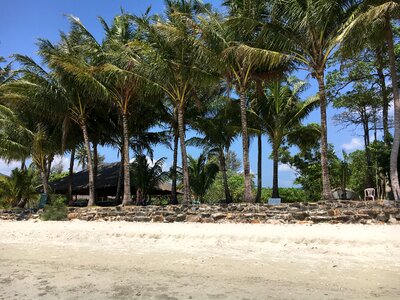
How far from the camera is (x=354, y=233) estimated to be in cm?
971

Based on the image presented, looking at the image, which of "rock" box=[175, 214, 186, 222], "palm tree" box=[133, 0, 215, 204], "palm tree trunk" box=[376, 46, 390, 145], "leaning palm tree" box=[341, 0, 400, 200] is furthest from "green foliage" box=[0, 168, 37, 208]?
"palm tree trunk" box=[376, 46, 390, 145]

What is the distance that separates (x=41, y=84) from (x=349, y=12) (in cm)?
1438

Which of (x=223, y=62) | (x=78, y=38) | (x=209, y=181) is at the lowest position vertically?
(x=209, y=181)

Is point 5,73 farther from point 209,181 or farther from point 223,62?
point 223,62

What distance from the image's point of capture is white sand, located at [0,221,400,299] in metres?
→ 6.18

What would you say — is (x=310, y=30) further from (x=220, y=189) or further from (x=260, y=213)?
(x=220, y=189)

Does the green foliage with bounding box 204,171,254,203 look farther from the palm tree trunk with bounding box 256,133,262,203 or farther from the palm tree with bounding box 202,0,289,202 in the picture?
the palm tree with bounding box 202,0,289,202

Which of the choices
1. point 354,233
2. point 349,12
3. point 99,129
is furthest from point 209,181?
point 354,233

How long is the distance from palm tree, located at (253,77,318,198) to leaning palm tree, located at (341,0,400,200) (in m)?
5.58

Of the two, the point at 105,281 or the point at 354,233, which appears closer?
the point at 105,281

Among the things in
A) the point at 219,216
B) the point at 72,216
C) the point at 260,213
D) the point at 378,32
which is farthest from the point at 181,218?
the point at 378,32

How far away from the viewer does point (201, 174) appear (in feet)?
84.7

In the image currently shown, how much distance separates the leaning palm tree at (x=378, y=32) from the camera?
41.1 ft

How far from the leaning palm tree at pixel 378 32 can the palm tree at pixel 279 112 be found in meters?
5.58
